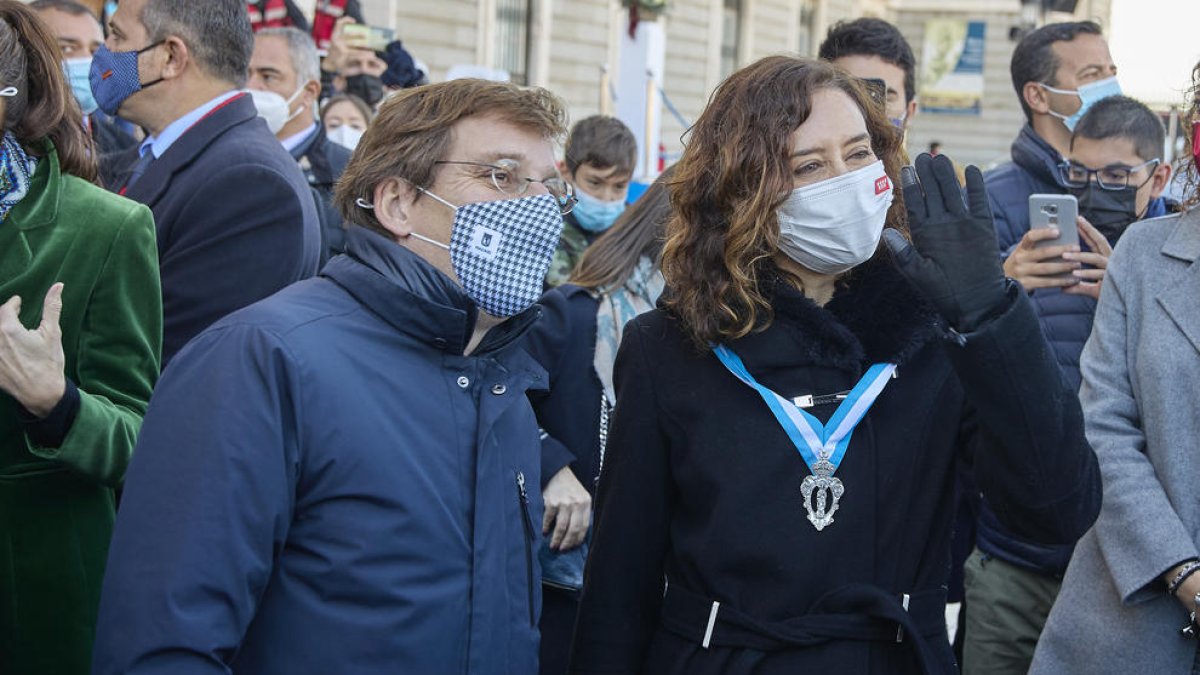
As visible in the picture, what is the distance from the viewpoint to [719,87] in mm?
2768

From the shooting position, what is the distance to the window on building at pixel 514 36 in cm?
2380

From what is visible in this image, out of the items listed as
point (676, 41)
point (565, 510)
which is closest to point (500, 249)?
point (565, 510)

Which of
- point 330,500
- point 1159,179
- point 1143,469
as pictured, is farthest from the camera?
point 1159,179

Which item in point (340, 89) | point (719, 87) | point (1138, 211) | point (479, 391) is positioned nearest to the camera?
point (479, 391)

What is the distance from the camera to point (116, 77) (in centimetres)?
386

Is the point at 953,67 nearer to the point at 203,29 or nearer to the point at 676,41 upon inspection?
the point at 676,41

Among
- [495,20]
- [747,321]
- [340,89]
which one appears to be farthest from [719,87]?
[495,20]

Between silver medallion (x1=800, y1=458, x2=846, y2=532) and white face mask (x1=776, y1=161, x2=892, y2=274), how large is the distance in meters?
0.41

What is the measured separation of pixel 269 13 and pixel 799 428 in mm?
5874

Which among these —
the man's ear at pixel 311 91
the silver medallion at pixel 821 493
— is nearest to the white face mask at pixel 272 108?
the man's ear at pixel 311 91

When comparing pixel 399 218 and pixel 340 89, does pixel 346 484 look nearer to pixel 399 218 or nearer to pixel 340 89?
pixel 399 218

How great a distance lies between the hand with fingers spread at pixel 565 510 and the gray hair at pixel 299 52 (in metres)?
3.12

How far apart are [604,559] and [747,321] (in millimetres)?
548

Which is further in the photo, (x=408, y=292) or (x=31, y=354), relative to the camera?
(x=31, y=354)
